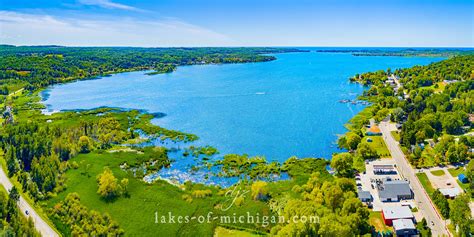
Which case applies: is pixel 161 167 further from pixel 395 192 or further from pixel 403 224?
pixel 403 224

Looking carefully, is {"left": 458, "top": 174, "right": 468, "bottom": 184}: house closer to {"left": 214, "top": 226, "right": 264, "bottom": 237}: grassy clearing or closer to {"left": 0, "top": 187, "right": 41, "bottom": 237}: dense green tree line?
{"left": 214, "top": 226, "right": 264, "bottom": 237}: grassy clearing

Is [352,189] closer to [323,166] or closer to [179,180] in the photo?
[323,166]

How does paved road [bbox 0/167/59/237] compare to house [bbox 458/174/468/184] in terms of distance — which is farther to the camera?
house [bbox 458/174/468/184]

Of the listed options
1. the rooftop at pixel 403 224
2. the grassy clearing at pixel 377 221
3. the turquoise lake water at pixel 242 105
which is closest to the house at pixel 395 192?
the grassy clearing at pixel 377 221

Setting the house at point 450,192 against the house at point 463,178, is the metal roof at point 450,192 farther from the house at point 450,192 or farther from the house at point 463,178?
the house at point 463,178

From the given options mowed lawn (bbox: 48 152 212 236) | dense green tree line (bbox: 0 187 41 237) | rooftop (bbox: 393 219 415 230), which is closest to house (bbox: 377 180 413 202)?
rooftop (bbox: 393 219 415 230)
